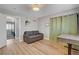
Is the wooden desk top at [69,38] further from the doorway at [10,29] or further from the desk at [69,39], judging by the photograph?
the doorway at [10,29]

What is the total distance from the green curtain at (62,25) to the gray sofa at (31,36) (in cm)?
31

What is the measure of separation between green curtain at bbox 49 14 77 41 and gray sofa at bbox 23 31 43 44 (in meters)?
0.31

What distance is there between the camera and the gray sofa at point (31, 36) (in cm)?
231

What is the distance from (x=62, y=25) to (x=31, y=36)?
35.0 inches

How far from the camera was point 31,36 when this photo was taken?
2414 millimetres

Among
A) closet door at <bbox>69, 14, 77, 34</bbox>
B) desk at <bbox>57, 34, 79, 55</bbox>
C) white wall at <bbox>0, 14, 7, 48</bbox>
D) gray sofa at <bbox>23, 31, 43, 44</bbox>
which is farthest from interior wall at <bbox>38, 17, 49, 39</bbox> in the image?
white wall at <bbox>0, 14, 7, 48</bbox>

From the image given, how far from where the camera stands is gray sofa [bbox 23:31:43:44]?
7.59ft

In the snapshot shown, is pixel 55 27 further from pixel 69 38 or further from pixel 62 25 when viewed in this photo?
pixel 69 38

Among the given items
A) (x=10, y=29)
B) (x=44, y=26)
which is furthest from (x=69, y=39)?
(x=10, y=29)

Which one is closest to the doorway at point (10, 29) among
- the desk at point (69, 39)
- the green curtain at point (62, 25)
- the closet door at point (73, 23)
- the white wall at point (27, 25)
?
the white wall at point (27, 25)

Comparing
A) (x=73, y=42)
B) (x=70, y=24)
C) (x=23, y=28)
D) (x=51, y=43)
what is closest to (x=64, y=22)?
(x=70, y=24)

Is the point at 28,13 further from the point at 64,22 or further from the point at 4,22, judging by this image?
the point at 64,22
